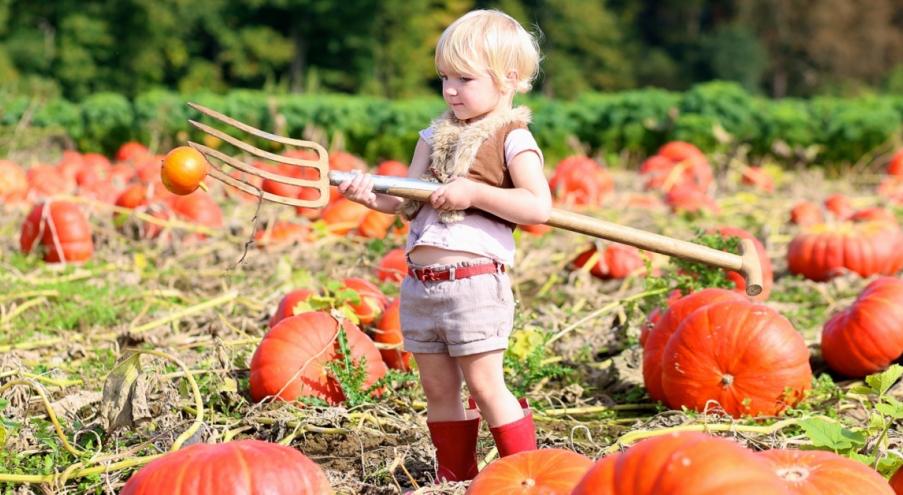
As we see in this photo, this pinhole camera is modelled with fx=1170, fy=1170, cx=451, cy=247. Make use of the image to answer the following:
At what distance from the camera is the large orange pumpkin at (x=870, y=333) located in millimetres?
4832

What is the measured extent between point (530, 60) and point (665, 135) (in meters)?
12.2

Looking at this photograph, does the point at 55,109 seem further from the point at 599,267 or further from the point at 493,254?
the point at 493,254

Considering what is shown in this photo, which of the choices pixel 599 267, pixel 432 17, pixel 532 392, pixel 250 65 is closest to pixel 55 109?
pixel 599 267

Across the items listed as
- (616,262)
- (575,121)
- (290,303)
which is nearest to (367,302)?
(290,303)

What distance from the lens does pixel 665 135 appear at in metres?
15.3

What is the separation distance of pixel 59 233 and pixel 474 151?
476 cm

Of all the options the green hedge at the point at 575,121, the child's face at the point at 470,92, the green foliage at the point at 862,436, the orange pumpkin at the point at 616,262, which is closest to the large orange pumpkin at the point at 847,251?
the orange pumpkin at the point at 616,262

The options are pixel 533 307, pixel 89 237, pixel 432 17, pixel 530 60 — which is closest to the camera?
pixel 530 60

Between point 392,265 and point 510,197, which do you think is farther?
point 392,265

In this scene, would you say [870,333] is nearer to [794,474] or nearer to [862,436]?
[862,436]

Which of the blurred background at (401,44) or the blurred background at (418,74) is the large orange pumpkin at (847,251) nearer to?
the blurred background at (418,74)

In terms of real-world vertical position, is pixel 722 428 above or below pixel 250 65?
below

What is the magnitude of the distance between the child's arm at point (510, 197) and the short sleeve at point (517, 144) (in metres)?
0.02

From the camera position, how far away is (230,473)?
2680mm
